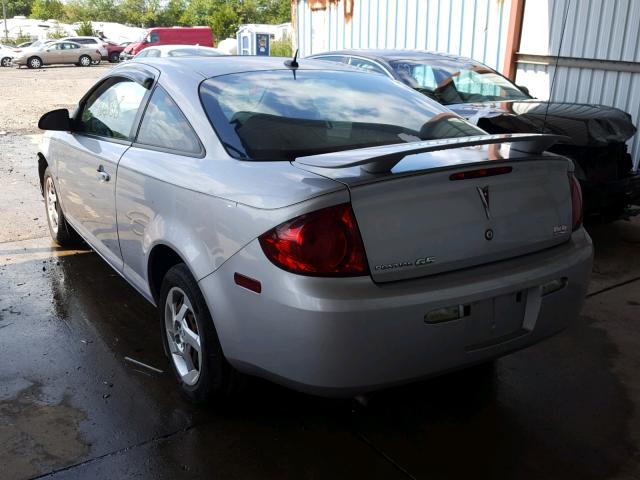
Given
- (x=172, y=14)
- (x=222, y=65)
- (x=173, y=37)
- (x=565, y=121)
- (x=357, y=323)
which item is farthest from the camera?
(x=172, y=14)

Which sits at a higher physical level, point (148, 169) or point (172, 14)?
point (172, 14)

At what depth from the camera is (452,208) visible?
2.53m

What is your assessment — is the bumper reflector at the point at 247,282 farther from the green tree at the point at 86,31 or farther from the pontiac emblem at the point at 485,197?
the green tree at the point at 86,31

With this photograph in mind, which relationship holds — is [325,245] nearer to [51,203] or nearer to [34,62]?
[51,203]

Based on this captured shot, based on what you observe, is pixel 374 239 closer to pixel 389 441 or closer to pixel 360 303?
pixel 360 303

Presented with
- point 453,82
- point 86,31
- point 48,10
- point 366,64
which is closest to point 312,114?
point 453,82

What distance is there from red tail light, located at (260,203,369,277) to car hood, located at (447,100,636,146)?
133 inches

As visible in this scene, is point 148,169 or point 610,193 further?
point 610,193

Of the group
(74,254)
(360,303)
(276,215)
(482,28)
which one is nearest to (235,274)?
(276,215)

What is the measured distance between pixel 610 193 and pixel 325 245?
3.67 meters

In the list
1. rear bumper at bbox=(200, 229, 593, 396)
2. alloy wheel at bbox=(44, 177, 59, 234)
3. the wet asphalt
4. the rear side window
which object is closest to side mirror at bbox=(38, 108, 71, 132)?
alloy wheel at bbox=(44, 177, 59, 234)

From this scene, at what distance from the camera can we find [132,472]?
2.70m

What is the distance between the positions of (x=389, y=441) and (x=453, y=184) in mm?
1200

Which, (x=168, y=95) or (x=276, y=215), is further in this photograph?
(x=168, y=95)
